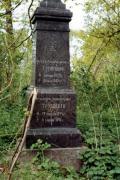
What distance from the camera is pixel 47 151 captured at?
6660 millimetres

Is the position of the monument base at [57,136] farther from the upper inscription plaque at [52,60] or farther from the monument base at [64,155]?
the upper inscription plaque at [52,60]

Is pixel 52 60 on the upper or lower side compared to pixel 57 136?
upper

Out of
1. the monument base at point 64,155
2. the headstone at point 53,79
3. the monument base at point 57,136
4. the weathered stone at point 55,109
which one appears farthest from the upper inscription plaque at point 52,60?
the monument base at point 64,155

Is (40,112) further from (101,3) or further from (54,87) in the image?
(101,3)

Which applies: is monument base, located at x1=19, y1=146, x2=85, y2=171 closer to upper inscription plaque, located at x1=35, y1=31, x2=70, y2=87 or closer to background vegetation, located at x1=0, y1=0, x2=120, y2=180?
background vegetation, located at x1=0, y1=0, x2=120, y2=180

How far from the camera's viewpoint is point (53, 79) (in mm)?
7164

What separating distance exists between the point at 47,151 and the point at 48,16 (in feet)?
8.16

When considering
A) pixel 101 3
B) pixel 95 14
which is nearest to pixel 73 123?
pixel 101 3

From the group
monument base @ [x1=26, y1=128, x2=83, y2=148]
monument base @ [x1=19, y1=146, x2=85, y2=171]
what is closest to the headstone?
monument base @ [x1=26, y1=128, x2=83, y2=148]

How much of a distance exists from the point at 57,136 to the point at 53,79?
3.51 ft

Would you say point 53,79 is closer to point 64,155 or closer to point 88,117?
point 64,155

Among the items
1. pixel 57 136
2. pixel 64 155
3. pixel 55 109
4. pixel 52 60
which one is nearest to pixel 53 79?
pixel 52 60

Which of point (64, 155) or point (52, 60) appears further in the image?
point (52, 60)

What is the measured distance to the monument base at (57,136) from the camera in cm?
680
